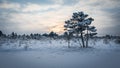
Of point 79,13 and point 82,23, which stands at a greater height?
point 79,13

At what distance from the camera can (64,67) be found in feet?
26.6

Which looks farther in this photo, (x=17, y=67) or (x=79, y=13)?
(x=79, y=13)

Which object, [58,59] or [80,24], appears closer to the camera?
[58,59]

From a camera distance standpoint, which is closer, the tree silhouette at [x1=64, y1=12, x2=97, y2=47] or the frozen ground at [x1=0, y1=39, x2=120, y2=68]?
the frozen ground at [x1=0, y1=39, x2=120, y2=68]

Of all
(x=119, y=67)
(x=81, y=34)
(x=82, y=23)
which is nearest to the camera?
(x=119, y=67)

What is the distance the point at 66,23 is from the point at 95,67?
2378 cm

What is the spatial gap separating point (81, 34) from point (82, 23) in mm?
3177

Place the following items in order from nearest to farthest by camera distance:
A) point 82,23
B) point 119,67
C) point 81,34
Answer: point 119,67 → point 82,23 → point 81,34

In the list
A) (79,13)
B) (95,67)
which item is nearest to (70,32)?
(79,13)

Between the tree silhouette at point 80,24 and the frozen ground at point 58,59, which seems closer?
→ the frozen ground at point 58,59

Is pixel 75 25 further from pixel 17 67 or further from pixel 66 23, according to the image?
pixel 17 67

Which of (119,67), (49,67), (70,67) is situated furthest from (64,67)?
(119,67)

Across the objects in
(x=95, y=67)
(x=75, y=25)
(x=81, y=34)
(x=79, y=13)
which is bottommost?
(x=95, y=67)

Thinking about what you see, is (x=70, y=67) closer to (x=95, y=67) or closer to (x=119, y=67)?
(x=95, y=67)
